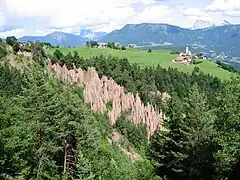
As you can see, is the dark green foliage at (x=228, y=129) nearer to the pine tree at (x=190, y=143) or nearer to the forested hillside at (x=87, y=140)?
the forested hillside at (x=87, y=140)

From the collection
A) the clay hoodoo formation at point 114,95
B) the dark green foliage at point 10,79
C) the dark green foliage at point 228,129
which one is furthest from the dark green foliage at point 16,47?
the dark green foliage at point 228,129

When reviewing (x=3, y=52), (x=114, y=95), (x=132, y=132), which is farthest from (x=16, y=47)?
(x=132, y=132)

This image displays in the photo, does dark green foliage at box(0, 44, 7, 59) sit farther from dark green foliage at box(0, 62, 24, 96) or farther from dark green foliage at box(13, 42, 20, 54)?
dark green foliage at box(0, 62, 24, 96)

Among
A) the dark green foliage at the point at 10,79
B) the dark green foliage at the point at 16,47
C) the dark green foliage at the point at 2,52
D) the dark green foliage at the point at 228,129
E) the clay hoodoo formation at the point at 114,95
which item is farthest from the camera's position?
the dark green foliage at the point at 16,47

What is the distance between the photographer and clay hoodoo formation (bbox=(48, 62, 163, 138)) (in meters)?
121

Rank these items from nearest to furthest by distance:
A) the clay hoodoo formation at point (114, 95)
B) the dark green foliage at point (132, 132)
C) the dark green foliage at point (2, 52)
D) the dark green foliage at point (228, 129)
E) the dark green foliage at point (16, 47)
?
the dark green foliage at point (228, 129) → the dark green foliage at point (132, 132) → the dark green foliage at point (2, 52) → the clay hoodoo formation at point (114, 95) → the dark green foliage at point (16, 47)

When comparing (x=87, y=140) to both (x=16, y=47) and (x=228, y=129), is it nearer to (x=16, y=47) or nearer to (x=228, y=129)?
(x=228, y=129)

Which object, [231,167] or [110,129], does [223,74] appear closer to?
[110,129]

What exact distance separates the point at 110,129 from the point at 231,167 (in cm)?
7299

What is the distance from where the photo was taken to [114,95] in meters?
123

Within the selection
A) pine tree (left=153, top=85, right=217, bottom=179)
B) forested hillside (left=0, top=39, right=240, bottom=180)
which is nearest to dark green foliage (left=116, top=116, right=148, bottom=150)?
forested hillside (left=0, top=39, right=240, bottom=180)

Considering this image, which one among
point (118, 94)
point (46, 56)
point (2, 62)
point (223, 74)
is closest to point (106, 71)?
point (118, 94)

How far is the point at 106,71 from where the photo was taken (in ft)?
428

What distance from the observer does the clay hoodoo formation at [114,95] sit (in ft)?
397
